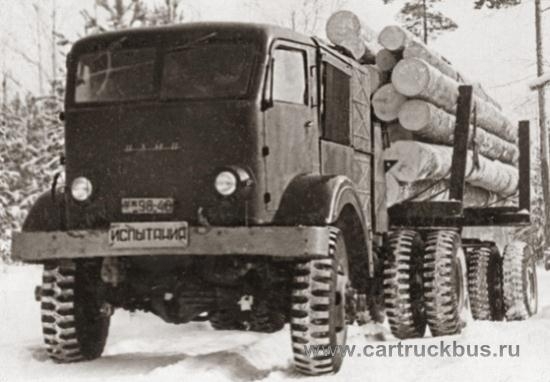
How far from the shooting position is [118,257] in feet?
27.5

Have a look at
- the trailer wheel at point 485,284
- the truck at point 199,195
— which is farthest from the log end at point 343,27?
the trailer wheel at point 485,284

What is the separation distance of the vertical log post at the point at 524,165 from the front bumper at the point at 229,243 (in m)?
6.63

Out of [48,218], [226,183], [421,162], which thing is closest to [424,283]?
[421,162]

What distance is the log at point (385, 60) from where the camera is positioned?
12.0 meters

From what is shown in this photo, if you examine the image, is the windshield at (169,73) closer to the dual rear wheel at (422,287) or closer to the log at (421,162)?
the dual rear wheel at (422,287)

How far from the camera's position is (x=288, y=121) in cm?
848

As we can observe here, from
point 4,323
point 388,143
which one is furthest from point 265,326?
point 4,323

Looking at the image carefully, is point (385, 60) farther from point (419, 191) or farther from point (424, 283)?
point (424, 283)

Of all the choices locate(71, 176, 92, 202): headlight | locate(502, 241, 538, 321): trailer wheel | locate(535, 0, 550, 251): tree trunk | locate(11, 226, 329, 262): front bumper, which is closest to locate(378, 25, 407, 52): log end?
locate(502, 241, 538, 321): trailer wheel

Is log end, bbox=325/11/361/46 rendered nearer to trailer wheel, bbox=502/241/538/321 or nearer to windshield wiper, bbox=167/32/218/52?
windshield wiper, bbox=167/32/218/52

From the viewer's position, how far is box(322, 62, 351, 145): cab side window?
9.29 metres

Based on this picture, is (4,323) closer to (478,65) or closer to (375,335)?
(375,335)

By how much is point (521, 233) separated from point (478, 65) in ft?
159

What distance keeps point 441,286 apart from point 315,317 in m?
3.35
